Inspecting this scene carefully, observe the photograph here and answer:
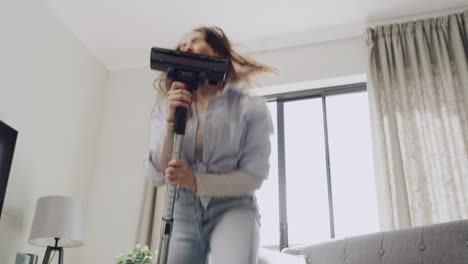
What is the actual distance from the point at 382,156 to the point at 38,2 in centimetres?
244

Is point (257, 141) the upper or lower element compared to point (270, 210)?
lower

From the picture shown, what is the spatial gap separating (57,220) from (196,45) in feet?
5.39

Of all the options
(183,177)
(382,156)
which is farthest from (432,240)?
(382,156)

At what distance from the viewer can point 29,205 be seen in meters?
2.80

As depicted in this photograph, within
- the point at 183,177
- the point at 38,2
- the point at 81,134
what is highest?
the point at 38,2

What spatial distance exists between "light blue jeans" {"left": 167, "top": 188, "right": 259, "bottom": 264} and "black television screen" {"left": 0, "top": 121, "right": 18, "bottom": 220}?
1.73 m

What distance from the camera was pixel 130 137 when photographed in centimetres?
352

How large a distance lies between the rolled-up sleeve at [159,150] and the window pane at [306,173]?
1.97m

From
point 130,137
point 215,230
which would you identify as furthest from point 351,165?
point 215,230

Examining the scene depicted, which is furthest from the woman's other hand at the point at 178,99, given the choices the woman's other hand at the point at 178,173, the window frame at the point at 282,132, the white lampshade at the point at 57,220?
the window frame at the point at 282,132

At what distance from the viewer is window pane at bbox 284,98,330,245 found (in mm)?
2980

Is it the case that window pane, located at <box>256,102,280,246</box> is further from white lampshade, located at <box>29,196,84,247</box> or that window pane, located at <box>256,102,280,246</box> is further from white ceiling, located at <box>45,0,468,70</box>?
white lampshade, located at <box>29,196,84,247</box>

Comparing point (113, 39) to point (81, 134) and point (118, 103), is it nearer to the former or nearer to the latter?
point (118, 103)

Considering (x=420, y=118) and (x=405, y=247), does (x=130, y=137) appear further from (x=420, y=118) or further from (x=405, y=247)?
(x=405, y=247)
